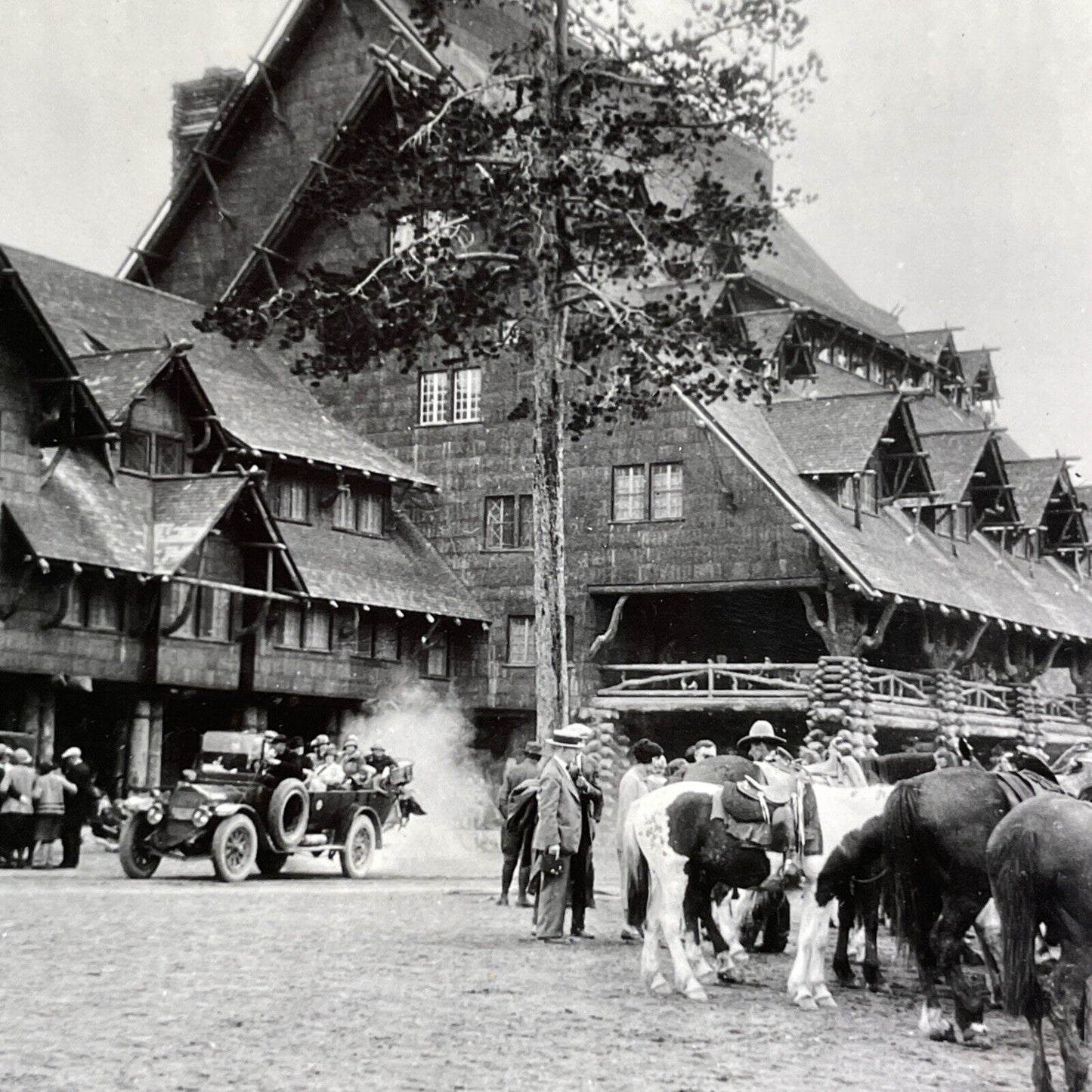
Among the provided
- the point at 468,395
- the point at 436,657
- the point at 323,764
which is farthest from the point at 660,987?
the point at 468,395

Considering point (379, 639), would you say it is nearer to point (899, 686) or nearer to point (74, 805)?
point (74, 805)

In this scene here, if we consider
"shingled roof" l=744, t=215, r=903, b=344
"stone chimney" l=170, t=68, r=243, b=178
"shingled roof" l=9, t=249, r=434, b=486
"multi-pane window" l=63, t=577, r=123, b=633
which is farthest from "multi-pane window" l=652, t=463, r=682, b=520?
"stone chimney" l=170, t=68, r=243, b=178

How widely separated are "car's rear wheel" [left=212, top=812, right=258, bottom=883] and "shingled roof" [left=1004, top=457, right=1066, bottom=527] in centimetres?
2943

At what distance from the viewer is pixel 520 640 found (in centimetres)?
3656

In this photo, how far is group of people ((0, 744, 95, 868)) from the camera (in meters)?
22.2

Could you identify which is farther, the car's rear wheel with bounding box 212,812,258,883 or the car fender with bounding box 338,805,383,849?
the car fender with bounding box 338,805,383,849

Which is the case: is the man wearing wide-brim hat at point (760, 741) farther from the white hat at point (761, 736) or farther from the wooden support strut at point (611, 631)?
the wooden support strut at point (611, 631)

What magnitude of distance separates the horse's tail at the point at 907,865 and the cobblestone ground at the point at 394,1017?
26.1 inches

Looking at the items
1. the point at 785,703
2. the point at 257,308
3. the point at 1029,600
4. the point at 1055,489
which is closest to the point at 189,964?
the point at 257,308

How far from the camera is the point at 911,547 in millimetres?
38156

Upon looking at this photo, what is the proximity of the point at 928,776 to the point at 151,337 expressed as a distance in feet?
87.1

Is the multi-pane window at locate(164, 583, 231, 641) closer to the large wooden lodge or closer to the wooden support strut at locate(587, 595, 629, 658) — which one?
the large wooden lodge

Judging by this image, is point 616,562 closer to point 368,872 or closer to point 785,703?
point 785,703

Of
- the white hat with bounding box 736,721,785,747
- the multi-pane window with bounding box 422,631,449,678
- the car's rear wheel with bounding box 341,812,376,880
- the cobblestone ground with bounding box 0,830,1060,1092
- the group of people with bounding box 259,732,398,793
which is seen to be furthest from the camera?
the multi-pane window with bounding box 422,631,449,678
